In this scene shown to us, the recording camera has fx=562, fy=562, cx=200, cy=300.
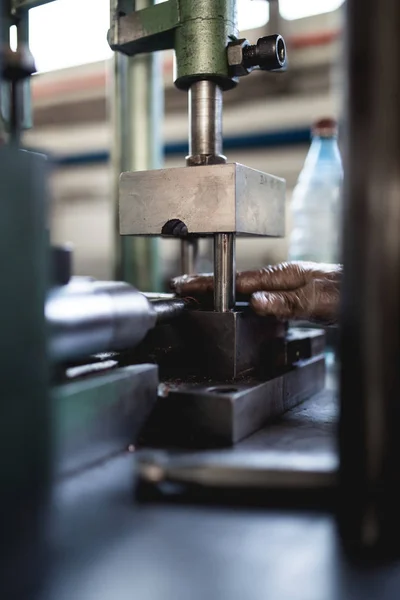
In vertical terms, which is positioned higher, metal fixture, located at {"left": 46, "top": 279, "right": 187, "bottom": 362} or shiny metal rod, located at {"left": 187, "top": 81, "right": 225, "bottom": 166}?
shiny metal rod, located at {"left": 187, "top": 81, "right": 225, "bottom": 166}

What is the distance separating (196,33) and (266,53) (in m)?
0.11

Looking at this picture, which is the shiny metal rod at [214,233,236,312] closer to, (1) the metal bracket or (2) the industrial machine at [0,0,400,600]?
(2) the industrial machine at [0,0,400,600]

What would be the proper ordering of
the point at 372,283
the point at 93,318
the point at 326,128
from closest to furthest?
the point at 372,283, the point at 93,318, the point at 326,128

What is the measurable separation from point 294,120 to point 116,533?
3144mm

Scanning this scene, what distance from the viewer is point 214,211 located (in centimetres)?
78

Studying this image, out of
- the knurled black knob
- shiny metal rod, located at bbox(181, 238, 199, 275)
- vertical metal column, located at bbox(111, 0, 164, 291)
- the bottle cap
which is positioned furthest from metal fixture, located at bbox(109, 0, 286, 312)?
the bottle cap

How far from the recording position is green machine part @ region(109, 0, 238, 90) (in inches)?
32.8

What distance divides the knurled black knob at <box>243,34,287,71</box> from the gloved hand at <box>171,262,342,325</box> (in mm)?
314

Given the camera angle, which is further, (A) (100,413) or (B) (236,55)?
(B) (236,55)

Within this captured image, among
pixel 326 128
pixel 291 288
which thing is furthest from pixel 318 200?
pixel 291 288

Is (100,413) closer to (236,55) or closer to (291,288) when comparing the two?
(291,288)

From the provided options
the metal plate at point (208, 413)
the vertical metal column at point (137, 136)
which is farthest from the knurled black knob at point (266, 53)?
the vertical metal column at point (137, 136)

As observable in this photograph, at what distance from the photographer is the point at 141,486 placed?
0.50m

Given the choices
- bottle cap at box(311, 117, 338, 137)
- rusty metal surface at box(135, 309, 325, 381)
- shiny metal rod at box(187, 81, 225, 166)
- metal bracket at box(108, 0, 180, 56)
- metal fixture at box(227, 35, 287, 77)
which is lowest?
rusty metal surface at box(135, 309, 325, 381)
